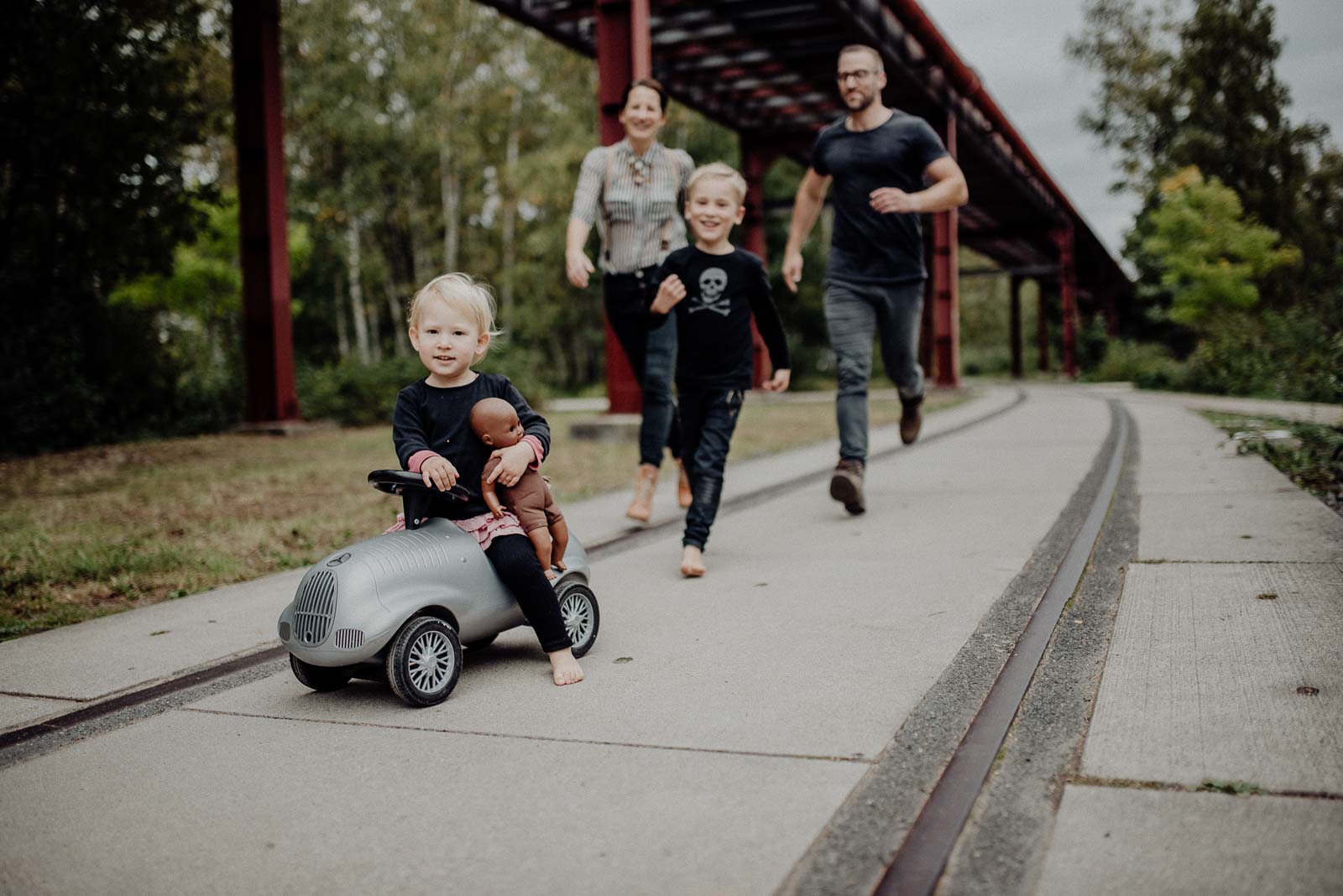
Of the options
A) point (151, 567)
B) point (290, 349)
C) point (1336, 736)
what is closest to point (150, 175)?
point (290, 349)

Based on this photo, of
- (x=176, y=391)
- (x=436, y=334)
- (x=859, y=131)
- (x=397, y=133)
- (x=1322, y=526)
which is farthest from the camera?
(x=397, y=133)

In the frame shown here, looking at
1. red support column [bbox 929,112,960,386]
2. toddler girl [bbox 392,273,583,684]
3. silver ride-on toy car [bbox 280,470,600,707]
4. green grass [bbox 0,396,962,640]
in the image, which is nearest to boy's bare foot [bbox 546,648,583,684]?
toddler girl [bbox 392,273,583,684]

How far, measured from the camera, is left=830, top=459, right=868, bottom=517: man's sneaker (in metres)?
5.80

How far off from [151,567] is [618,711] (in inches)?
125

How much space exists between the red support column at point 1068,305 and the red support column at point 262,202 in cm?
3153

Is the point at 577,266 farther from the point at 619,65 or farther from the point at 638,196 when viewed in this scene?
the point at 619,65

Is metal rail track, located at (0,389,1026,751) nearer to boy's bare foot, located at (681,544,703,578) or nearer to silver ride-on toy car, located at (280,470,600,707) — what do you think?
silver ride-on toy car, located at (280,470,600,707)

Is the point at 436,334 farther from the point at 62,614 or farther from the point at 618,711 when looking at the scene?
the point at 62,614

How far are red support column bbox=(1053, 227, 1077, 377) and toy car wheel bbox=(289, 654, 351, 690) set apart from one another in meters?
39.6

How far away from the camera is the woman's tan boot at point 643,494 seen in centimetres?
596

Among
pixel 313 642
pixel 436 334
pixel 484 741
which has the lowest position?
pixel 484 741

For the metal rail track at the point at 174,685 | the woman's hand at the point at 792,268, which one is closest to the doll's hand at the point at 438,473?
the metal rail track at the point at 174,685

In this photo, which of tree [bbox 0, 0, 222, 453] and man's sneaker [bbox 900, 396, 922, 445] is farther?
tree [bbox 0, 0, 222, 453]

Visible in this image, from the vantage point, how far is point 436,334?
10.5ft
